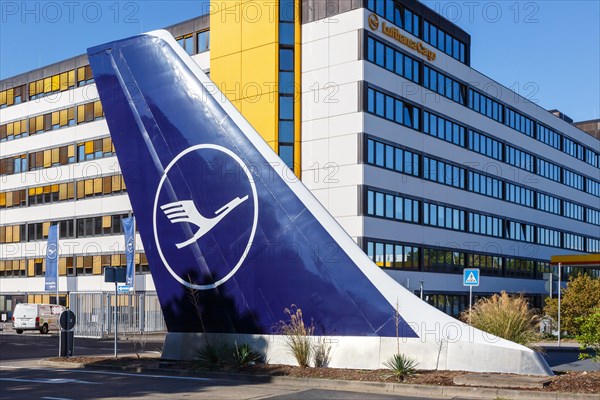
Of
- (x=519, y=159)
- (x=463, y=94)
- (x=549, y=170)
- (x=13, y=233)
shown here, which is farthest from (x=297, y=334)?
(x=549, y=170)

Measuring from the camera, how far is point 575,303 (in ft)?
136

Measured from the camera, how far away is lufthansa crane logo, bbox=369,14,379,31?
4752 centimetres

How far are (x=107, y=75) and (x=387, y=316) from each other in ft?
26.8

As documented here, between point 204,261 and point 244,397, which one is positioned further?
point 204,261

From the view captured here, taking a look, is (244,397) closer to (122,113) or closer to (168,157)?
(168,157)

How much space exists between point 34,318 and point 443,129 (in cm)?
3041

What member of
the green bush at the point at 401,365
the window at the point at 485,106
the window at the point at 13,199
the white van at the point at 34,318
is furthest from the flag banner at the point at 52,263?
the green bush at the point at 401,365

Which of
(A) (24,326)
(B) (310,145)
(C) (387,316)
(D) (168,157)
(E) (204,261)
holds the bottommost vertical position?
(A) (24,326)

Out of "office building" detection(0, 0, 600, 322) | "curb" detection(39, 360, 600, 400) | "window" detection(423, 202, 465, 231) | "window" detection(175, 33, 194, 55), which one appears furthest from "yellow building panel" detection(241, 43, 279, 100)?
"curb" detection(39, 360, 600, 400)

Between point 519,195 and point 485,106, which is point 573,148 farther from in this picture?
point 485,106

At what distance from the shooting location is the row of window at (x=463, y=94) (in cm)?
4896

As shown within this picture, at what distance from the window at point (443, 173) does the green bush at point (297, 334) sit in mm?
38208

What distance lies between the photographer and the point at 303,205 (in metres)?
15.1

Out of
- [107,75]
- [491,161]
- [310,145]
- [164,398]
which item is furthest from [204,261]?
[491,161]
